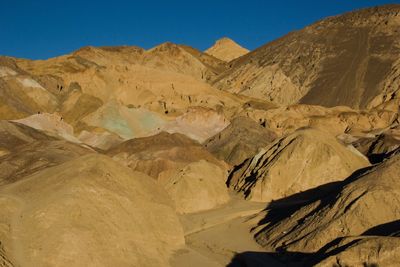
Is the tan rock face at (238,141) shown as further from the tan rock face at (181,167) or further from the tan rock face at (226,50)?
the tan rock face at (226,50)

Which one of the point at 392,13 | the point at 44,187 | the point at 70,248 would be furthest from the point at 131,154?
the point at 392,13

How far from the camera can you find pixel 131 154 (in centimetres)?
4903

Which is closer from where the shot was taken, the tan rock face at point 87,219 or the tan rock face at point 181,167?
the tan rock face at point 87,219

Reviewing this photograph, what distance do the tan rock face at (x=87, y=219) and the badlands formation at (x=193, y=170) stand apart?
0.18ft

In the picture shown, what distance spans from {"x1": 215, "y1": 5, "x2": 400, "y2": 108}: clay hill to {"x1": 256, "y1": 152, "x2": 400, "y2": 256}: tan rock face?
64.1 metres

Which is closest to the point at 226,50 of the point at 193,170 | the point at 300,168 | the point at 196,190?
the point at 300,168

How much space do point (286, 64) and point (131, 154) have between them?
63.1 metres

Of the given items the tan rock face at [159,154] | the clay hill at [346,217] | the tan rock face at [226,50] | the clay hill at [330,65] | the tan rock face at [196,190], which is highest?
the tan rock face at [226,50]

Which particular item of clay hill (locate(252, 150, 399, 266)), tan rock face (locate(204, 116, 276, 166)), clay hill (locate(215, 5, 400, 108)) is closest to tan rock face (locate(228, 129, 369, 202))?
clay hill (locate(252, 150, 399, 266))

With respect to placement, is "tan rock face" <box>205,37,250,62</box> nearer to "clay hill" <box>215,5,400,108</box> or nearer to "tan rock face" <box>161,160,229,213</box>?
"clay hill" <box>215,5,400,108</box>

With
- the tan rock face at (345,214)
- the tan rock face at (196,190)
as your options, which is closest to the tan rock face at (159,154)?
the tan rock face at (196,190)

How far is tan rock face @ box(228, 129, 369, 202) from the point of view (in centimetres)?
3762

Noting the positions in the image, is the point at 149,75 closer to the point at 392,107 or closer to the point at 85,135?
the point at 85,135

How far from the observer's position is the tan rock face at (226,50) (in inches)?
6812
